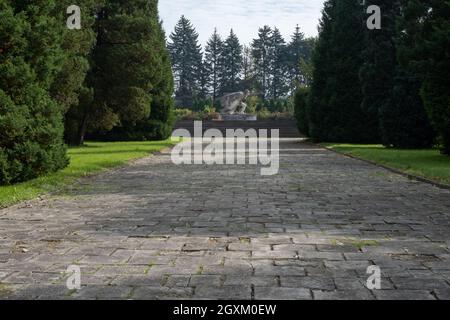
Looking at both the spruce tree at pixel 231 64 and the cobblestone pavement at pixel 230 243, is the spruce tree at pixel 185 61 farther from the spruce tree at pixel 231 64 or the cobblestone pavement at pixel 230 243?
the cobblestone pavement at pixel 230 243

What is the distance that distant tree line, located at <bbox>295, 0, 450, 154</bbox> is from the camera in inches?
816

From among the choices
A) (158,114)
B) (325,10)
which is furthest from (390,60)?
(158,114)

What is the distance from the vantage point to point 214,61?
118125 mm

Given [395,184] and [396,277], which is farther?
[395,184]

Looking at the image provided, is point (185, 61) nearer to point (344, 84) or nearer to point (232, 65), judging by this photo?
point (232, 65)

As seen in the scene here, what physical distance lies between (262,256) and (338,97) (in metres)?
35.0

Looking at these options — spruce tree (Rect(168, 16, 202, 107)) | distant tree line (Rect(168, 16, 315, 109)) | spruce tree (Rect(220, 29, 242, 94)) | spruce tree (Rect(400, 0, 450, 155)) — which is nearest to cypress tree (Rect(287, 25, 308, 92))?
distant tree line (Rect(168, 16, 315, 109))

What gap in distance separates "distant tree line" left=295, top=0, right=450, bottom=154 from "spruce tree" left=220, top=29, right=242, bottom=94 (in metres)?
69.7

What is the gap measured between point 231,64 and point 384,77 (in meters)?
84.5

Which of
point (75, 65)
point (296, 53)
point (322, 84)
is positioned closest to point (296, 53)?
point (296, 53)

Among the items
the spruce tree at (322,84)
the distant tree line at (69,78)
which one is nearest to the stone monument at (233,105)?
the distant tree line at (69,78)

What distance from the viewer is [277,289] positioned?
14.8 ft

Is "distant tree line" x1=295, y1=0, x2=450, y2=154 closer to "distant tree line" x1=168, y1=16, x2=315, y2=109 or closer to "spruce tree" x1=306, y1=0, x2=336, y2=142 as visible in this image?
"spruce tree" x1=306, y1=0, x2=336, y2=142
